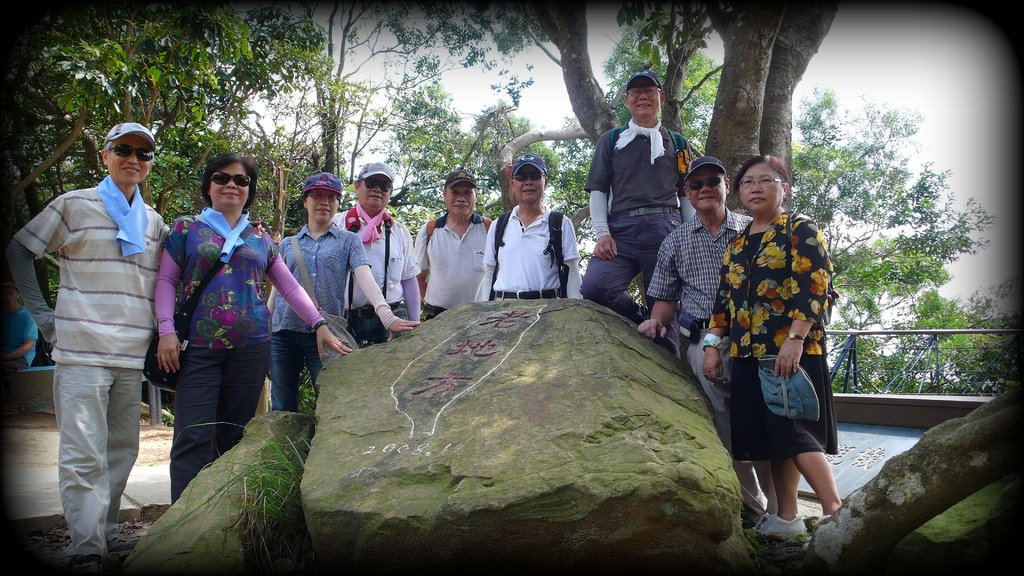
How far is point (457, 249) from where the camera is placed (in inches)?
210

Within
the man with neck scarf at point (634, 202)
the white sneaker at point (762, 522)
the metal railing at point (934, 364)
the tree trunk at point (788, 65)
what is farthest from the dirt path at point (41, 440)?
the metal railing at point (934, 364)

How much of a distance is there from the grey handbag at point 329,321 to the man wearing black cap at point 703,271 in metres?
1.90

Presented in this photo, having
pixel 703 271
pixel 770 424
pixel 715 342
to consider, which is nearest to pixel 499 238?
pixel 703 271

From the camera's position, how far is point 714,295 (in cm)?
411

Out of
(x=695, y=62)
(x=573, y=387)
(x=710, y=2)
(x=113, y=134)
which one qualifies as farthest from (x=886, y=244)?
(x=113, y=134)

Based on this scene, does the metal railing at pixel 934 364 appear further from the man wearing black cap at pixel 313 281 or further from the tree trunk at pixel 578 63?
the man wearing black cap at pixel 313 281

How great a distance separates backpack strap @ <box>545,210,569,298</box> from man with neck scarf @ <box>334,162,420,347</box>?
1.04 m

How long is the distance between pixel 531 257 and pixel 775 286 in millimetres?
1821

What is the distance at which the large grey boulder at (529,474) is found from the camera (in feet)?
8.75

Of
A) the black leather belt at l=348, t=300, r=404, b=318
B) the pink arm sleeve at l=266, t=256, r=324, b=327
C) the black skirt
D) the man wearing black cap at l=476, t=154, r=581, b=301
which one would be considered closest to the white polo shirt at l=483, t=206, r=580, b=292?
the man wearing black cap at l=476, t=154, r=581, b=301

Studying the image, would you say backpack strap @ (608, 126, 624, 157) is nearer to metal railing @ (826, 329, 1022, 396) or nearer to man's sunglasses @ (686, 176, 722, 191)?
man's sunglasses @ (686, 176, 722, 191)

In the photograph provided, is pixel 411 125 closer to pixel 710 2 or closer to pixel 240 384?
pixel 710 2

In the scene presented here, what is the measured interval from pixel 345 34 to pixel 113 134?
1505 centimetres

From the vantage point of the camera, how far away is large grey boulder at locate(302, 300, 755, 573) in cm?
267
